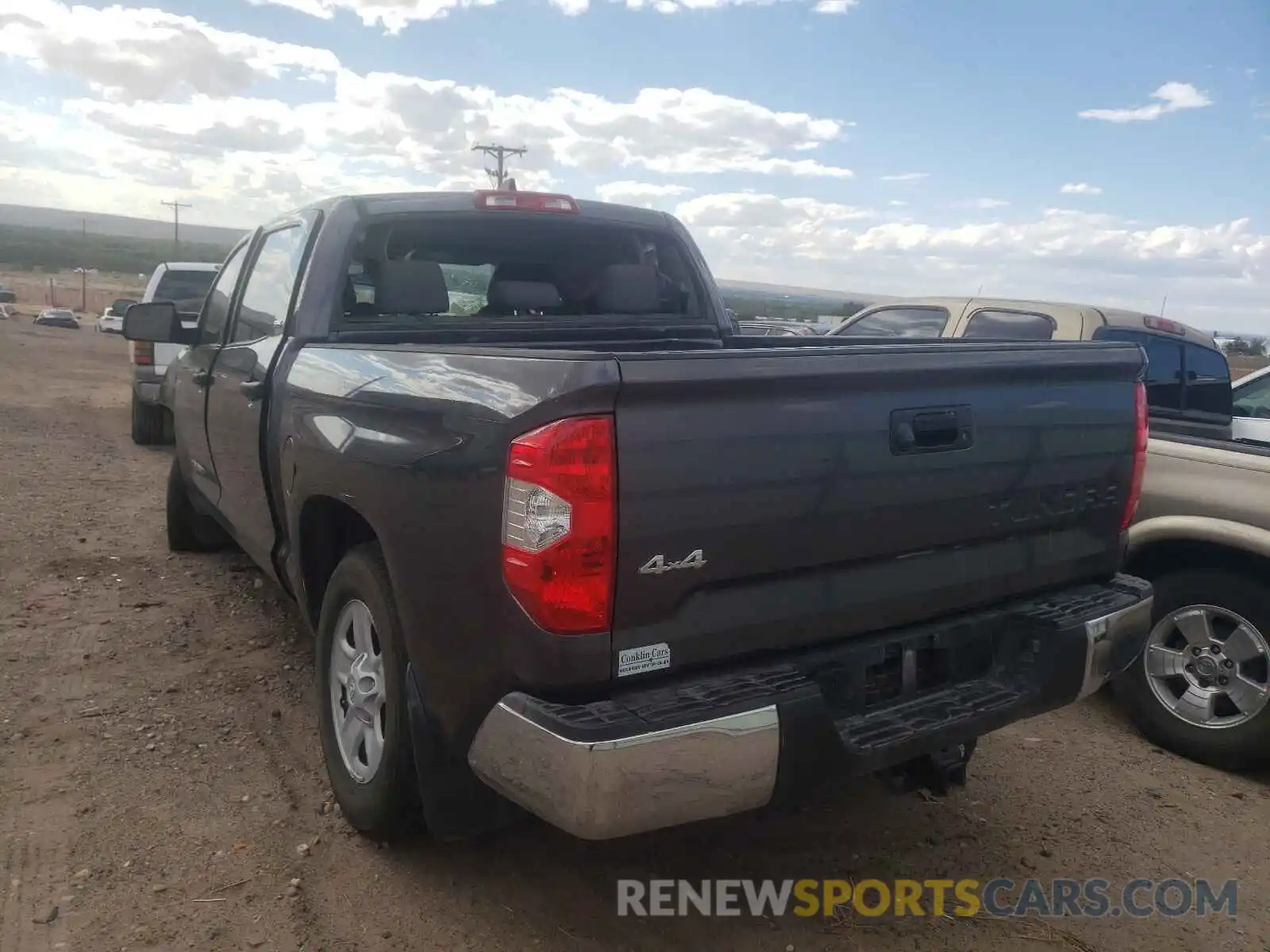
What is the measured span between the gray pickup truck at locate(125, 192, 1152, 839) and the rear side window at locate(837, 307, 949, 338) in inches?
140

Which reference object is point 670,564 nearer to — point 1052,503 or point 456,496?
point 456,496

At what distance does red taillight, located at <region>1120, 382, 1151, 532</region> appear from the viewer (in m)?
3.20

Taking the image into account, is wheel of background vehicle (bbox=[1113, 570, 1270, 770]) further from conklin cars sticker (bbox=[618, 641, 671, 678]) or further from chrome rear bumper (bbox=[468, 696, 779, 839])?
conklin cars sticker (bbox=[618, 641, 671, 678])

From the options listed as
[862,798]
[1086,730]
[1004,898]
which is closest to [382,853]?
[862,798]

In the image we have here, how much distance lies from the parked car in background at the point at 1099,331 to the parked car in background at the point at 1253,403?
9 cm

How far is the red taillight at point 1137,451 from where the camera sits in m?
3.20

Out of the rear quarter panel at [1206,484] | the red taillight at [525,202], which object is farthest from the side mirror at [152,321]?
the rear quarter panel at [1206,484]

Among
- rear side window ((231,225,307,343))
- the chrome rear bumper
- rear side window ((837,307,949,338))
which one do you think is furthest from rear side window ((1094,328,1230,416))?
the chrome rear bumper

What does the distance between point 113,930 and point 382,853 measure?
727 millimetres

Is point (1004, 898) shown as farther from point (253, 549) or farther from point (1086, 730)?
point (253, 549)

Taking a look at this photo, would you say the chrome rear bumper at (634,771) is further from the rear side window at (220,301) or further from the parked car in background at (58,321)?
the parked car in background at (58,321)

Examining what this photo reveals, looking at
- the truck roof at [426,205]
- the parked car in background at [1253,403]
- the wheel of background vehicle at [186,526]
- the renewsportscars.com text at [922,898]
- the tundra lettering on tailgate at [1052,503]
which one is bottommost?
the renewsportscars.com text at [922,898]

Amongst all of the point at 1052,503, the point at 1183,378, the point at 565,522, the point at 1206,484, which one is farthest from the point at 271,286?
the point at 1183,378

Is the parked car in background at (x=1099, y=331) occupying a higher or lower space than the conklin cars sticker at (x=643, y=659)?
higher
